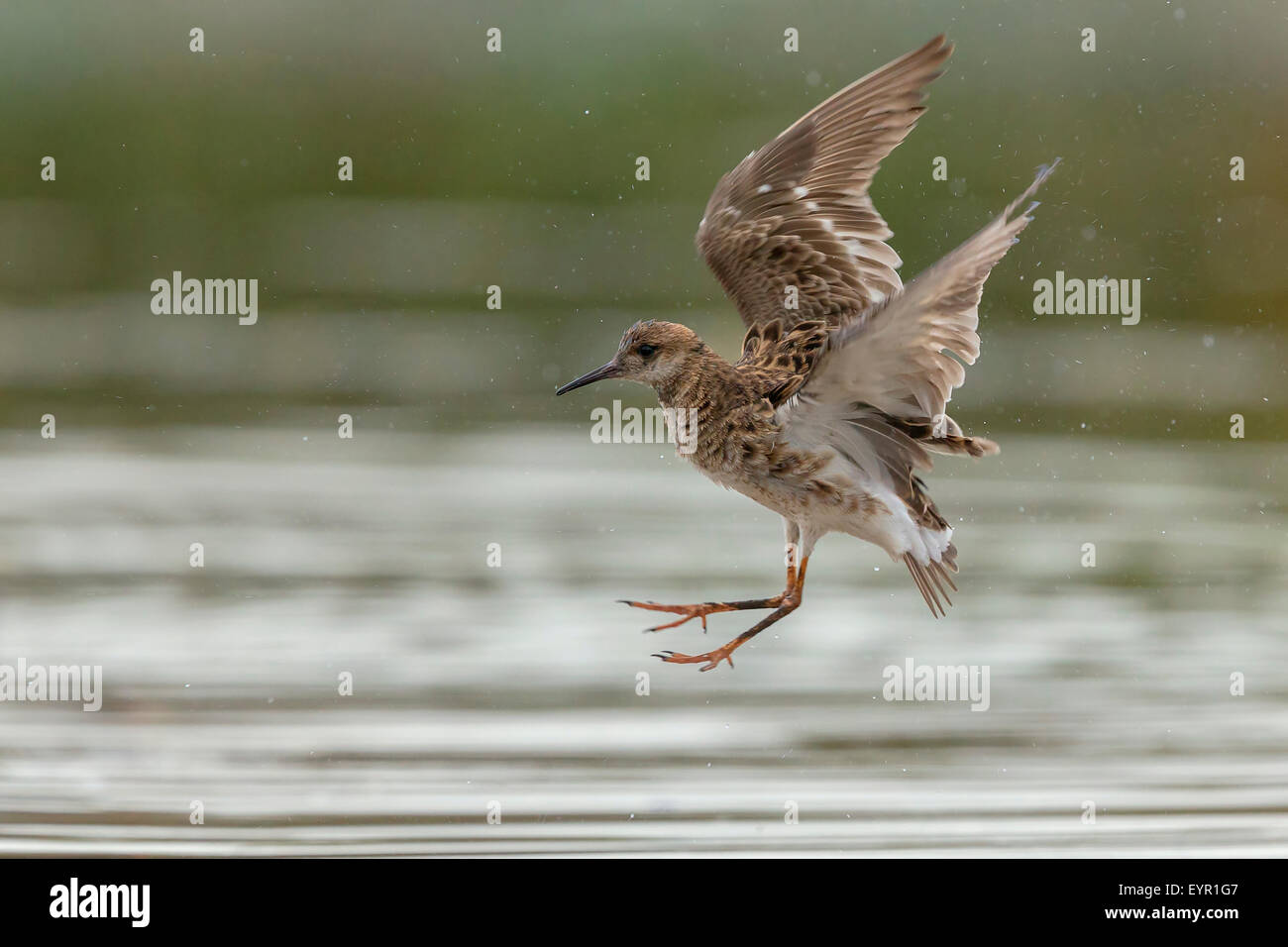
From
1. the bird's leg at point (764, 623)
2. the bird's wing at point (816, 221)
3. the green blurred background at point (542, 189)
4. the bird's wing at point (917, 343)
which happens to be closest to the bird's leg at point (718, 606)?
the bird's leg at point (764, 623)

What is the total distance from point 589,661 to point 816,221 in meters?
2.09

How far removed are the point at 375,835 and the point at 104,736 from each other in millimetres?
1319

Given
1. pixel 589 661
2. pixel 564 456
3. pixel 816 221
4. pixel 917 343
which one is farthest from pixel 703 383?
pixel 564 456

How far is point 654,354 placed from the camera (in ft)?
20.0

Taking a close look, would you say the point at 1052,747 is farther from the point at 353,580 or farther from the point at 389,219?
the point at 389,219

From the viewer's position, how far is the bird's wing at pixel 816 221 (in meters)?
6.41

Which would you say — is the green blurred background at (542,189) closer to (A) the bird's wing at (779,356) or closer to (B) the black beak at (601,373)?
(A) the bird's wing at (779,356)

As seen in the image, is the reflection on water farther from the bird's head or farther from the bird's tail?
the bird's head

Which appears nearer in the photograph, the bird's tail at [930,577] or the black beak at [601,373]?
the black beak at [601,373]

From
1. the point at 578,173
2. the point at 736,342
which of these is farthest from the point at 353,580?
the point at 578,173

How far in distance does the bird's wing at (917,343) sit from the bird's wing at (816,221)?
797mm

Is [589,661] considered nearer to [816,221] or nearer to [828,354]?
[816,221]

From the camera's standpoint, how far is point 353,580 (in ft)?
28.1

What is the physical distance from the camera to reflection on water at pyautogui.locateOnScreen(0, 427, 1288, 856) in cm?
614
